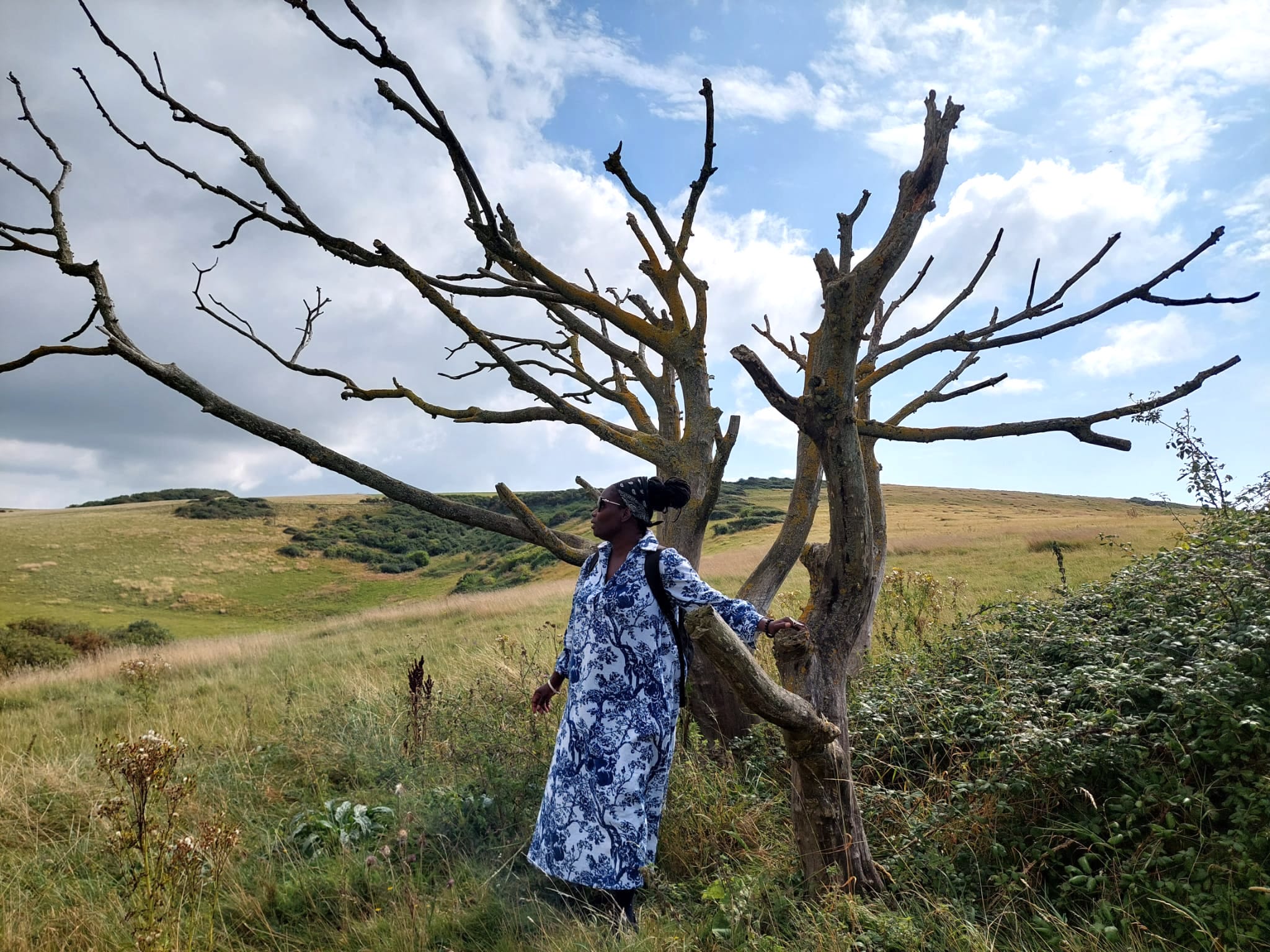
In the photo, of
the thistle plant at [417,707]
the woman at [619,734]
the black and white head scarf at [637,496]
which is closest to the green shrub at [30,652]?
the thistle plant at [417,707]

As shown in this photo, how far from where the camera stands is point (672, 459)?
5652 millimetres

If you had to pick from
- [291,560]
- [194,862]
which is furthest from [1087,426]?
[291,560]

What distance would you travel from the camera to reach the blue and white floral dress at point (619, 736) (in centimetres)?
347

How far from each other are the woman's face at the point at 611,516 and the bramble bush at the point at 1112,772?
6.71 feet

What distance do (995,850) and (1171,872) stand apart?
67 cm

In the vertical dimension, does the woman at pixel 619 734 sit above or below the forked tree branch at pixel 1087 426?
below

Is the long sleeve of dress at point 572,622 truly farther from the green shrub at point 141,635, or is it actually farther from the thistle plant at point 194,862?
the green shrub at point 141,635

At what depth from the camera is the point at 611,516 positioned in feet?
12.4

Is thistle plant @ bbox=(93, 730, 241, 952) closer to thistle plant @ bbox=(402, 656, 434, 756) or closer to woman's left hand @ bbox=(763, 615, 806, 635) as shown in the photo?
thistle plant @ bbox=(402, 656, 434, 756)

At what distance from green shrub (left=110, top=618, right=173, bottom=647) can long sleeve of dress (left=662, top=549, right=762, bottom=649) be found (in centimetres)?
2286

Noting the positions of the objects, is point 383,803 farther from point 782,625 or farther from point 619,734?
point 782,625

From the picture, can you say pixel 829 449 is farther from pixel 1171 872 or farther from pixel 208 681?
pixel 208 681

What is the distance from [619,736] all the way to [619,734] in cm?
→ 1

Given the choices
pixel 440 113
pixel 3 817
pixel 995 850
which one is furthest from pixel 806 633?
pixel 3 817
